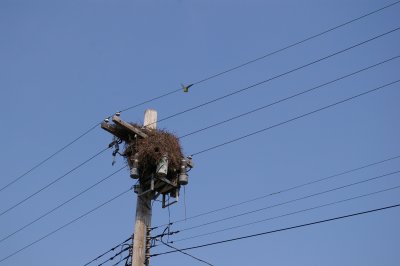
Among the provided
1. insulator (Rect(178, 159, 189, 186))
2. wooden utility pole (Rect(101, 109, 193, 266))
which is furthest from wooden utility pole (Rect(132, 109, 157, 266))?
insulator (Rect(178, 159, 189, 186))

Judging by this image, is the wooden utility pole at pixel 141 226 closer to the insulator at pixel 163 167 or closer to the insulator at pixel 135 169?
the insulator at pixel 135 169

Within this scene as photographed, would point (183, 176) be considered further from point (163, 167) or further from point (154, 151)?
point (154, 151)

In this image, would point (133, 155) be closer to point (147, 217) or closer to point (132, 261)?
point (147, 217)

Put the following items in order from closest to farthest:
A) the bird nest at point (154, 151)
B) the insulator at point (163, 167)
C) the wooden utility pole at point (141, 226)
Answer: the wooden utility pole at point (141, 226)
the insulator at point (163, 167)
the bird nest at point (154, 151)

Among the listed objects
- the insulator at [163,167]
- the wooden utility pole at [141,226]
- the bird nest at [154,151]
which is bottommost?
the wooden utility pole at [141,226]

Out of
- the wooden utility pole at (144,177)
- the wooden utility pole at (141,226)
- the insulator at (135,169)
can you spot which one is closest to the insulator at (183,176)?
the wooden utility pole at (144,177)

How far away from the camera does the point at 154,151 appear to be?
41.4 feet

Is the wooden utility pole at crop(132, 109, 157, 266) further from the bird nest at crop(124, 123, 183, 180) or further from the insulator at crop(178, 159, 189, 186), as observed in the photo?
the insulator at crop(178, 159, 189, 186)

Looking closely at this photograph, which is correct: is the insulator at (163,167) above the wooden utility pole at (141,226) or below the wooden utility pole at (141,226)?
above

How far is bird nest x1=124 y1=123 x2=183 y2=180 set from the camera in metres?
12.6

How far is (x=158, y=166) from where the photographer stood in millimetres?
12602

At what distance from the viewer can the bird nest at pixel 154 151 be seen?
12.6m

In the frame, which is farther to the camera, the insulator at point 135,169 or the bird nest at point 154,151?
the bird nest at point 154,151

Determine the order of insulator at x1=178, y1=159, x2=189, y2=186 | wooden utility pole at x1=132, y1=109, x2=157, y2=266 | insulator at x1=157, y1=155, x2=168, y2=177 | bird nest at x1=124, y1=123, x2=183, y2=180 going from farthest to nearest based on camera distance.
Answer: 1. insulator at x1=178, y1=159, x2=189, y2=186
2. bird nest at x1=124, y1=123, x2=183, y2=180
3. insulator at x1=157, y1=155, x2=168, y2=177
4. wooden utility pole at x1=132, y1=109, x2=157, y2=266
